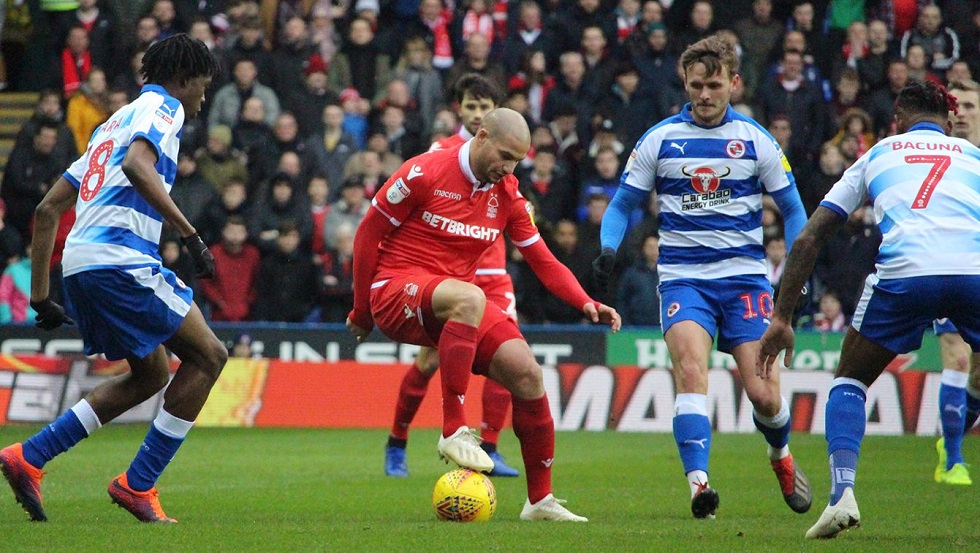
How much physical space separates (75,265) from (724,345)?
12.5 feet

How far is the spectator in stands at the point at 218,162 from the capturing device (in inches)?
711

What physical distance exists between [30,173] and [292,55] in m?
3.78

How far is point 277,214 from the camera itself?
17.6 m

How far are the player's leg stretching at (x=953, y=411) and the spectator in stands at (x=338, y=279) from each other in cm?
806

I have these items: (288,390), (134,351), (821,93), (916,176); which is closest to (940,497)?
(916,176)

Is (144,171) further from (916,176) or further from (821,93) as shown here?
(821,93)

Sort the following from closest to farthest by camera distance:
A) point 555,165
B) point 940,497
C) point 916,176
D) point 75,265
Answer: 1. point 916,176
2. point 75,265
3. point 940,497
4. point 555,165

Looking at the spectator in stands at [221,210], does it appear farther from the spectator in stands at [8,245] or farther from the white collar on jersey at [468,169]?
the white collar on jersey at [468,169]

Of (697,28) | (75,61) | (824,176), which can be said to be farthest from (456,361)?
(75,61)

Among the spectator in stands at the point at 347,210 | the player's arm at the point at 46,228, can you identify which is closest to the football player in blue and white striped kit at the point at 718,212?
the player's arm at the point at 46,228

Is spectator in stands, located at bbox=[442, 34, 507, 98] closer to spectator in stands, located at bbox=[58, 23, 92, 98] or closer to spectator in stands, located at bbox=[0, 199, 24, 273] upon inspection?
spectator in stands, located at bbox=[58, 23, 92, 98]

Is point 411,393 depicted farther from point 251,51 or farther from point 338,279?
point 251,51

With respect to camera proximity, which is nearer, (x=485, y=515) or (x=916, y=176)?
(x=916, y=176)

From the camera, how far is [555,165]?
1783 centimetres
